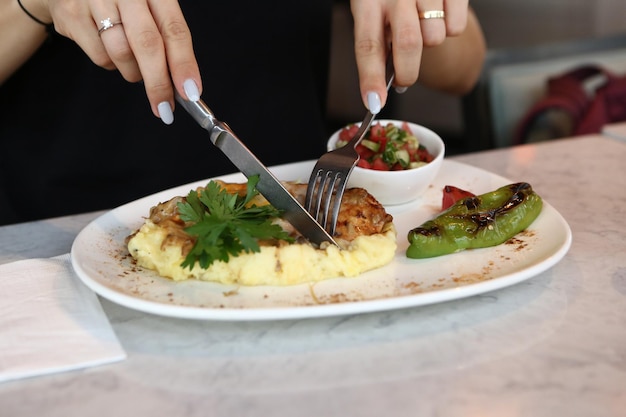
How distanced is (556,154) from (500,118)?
107 centimetres

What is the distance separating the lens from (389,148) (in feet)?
6.26

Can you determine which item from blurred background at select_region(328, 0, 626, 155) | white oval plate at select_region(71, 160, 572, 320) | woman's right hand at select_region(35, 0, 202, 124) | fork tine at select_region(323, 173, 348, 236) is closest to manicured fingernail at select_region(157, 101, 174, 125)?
woman's right hand at select_region(35, 0, 202, 124)

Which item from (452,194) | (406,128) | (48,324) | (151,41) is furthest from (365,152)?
(48,324)

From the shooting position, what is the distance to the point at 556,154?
7.66 feet

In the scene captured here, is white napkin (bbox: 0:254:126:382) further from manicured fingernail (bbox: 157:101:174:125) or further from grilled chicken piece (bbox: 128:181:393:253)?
manicured fingernail (bbox: 157:101:174:125)

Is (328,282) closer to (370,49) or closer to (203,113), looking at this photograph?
(203,113)

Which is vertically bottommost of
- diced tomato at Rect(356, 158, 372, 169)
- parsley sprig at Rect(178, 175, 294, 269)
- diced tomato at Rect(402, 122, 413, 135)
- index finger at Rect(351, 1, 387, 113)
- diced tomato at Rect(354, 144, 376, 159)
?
diced tomato at Rect(402, 122, 413, 135)

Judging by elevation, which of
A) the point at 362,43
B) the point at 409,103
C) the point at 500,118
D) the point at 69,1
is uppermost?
the point at 69,1

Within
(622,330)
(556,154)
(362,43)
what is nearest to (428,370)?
(622,330)

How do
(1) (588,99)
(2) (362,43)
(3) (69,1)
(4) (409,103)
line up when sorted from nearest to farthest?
(3) (69,1) → (2) (362,43) → (1) (588,99) → (4) (409,103)

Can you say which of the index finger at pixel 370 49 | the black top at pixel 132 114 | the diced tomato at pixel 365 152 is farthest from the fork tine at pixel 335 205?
the black top at pixel 132 114

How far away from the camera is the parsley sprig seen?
1409 millimetres

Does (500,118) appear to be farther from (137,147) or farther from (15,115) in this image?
(15,115)

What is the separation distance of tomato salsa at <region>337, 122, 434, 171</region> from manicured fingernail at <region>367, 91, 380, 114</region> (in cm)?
20
